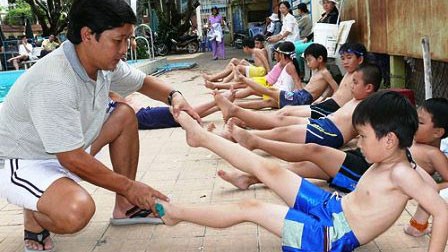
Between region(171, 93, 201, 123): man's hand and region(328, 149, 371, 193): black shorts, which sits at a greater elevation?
region(171, 93, 201, 123): man's hand

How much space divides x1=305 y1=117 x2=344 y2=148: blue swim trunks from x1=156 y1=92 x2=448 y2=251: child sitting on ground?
136 centimetres

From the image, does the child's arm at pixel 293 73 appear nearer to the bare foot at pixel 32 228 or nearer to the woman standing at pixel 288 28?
the woman standing at pixel 288 28

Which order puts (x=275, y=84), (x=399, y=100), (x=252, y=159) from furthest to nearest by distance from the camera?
(x=275, y=84), (x=252, y=159), (x=399, y=100)

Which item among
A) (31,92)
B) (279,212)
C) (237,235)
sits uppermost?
(31,92)

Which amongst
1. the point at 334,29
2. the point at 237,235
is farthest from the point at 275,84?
the point at 237,235

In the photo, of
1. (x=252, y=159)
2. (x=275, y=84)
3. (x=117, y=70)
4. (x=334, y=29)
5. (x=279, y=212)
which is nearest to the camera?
(x=279, y=212)

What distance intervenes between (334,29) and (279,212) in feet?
17.9

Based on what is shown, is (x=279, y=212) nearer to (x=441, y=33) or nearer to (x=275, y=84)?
(x=441, y=33)

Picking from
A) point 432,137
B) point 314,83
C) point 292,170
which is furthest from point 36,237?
point 314,83

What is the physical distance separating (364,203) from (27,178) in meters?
1.70

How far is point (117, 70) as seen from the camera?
3051 millimetres

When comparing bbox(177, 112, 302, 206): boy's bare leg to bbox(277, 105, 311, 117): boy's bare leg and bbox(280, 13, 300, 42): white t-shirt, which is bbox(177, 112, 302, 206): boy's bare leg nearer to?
bbox(277, 105, 311, 117): boy's bare leg

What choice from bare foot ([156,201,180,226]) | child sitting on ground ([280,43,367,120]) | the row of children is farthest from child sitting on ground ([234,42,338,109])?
bare foot ([156,201,180,226])

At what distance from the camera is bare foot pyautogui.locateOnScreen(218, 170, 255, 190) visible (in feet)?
11.5
